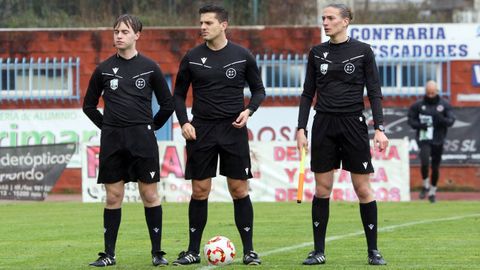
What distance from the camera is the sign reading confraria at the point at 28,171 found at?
2370 cm

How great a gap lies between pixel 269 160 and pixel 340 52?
12524 millimetres

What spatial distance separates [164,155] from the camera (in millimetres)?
23141

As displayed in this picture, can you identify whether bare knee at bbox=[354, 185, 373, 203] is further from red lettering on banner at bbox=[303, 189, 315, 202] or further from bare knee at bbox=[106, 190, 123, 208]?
red lettering on banner at bbox=[303, 189, 315, 202]

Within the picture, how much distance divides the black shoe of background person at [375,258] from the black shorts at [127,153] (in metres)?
1.99

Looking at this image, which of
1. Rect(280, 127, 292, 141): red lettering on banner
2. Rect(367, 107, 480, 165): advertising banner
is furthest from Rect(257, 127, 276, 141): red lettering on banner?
Rect(367, 107, 480, 165): advertising banner

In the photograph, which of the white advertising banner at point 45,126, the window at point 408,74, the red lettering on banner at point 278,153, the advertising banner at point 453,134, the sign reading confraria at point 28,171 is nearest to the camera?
the red lettering on banner at point 278,153

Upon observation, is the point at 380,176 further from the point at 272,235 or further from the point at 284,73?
the point at 272,235

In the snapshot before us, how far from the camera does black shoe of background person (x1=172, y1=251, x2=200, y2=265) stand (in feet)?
34.8

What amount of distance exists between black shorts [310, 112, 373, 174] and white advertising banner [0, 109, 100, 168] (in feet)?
56.7

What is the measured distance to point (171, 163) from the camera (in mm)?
23016

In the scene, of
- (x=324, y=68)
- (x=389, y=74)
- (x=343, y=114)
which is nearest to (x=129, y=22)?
(x=324, y=68)

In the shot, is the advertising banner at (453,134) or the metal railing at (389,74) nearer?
the advertising banner at (453,134)

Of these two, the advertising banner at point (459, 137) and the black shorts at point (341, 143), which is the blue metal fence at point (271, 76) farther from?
the black shorts at point (341, 143)

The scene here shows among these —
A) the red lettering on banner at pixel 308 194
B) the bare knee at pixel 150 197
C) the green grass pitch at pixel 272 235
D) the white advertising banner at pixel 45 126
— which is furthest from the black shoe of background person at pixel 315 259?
the white advertising banner at pixel 45 126
